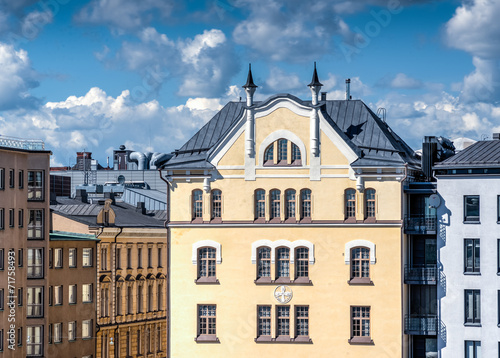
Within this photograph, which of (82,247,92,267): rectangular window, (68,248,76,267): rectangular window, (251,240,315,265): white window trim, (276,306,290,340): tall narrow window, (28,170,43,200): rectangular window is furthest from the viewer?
(82,247,92,267): rectangular window

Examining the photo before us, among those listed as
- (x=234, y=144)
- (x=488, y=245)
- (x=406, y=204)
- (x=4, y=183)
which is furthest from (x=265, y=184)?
(x=4, y=183)

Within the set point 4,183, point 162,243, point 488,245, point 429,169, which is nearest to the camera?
point 488,245

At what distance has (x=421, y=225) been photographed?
267 feet

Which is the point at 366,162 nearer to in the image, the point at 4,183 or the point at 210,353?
the point at 210,353

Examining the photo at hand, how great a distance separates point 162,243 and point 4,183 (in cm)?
2406

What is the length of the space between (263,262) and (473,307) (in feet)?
45.5

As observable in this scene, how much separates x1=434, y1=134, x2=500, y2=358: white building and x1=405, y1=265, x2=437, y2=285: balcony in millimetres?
586

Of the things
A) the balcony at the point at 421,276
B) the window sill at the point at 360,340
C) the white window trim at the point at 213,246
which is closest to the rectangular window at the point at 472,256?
the balcony at the point at 421,276

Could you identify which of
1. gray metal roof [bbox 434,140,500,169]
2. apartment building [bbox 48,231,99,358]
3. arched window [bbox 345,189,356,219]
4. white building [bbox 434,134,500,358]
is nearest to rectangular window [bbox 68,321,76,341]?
apartment building [bbox 48,231,99,358]

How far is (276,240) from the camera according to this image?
81750 mm

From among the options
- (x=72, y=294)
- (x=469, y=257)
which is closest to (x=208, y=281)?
(x=469, y=257)

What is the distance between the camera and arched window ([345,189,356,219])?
3194 inches

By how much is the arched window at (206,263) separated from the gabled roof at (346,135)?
5.57 m

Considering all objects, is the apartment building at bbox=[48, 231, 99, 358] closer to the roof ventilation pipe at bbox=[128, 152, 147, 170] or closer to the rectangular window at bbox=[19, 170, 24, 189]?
the rectangular window at bbox=[19, 170, 24, 189]
